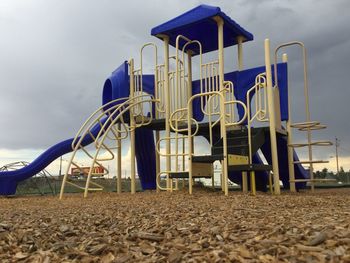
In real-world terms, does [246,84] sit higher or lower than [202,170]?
higher

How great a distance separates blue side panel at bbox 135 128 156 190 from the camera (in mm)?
12750

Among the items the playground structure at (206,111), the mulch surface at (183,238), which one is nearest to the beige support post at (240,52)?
the playground structure at (206,111)

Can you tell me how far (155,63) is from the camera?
10570 mm

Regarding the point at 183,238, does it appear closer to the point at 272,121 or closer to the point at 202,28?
the point at 272,121

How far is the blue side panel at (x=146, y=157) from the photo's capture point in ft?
41.8

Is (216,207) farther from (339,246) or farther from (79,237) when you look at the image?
(339,246)

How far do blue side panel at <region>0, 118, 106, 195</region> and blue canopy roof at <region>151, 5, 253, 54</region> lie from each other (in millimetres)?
3620

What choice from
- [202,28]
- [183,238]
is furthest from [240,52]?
[183,238]

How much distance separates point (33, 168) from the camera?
499 inches

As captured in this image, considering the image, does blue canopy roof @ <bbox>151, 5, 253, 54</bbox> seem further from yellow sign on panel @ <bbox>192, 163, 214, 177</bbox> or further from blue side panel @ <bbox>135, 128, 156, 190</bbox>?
yellow sign on panel @ <bbox>192, 163, 214, 177</bbox>

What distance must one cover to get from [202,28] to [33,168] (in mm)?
6493

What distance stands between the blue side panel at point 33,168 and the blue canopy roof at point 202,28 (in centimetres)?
362

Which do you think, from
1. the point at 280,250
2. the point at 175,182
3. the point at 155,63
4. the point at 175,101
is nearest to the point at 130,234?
the point at 280,250

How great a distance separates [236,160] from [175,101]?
257cm
